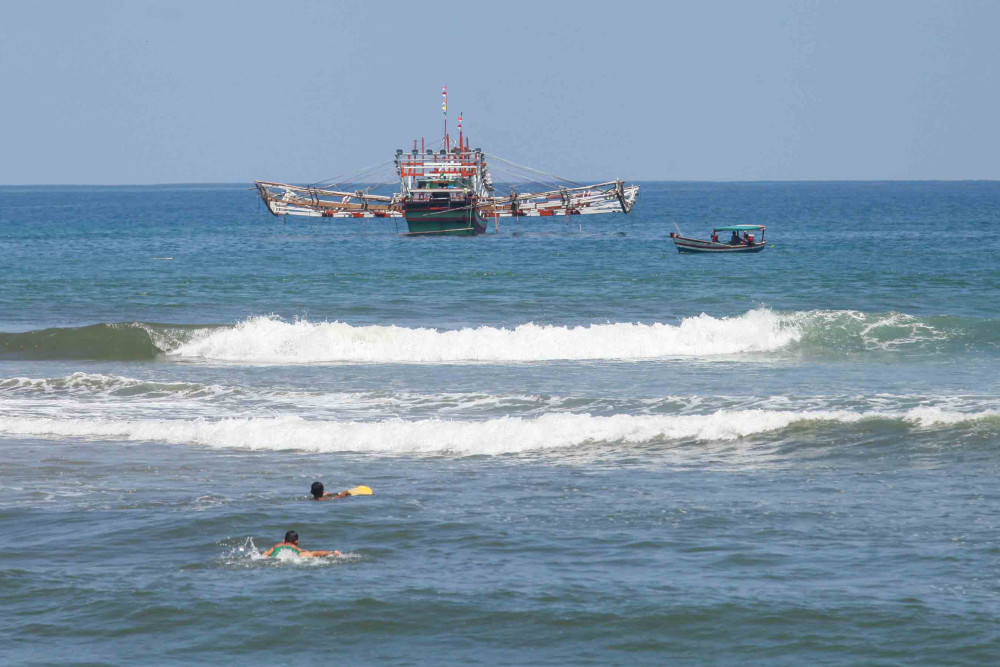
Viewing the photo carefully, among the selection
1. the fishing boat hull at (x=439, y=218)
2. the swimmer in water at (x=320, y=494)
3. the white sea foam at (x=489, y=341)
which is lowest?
the white sea foam at (x=489, y=341)

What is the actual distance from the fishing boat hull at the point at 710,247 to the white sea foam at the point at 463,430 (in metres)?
43.1

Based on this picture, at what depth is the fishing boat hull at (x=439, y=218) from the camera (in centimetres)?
8494

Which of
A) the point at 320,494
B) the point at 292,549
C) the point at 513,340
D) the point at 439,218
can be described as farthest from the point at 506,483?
the point at 439,218

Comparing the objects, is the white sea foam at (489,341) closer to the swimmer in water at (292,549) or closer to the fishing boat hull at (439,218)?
the swimmer in water at (292,549)

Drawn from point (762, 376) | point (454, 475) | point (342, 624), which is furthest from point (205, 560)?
point (762, 376)

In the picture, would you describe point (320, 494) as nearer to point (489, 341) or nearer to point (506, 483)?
point (506, 483)

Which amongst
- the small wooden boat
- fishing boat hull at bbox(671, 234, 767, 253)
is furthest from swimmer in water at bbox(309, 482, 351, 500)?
fishing boat hull at bbox(671, 234, 767, 253)

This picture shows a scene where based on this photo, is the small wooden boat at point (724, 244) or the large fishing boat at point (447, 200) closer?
the small wooden boat at point (724, 244)

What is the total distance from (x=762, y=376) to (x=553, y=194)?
202 ft

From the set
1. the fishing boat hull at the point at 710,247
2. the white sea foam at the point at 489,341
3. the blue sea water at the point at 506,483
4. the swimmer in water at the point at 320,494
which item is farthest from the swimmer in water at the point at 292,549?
the fishing boat hull at the point at 710,247

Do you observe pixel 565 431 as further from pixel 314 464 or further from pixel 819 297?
pixel 819 297

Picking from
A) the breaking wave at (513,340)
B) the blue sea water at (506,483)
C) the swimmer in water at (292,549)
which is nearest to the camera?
the blue sea water at (506,483)

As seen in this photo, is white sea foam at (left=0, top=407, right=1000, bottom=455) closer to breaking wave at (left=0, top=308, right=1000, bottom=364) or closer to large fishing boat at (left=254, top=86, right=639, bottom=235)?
breaking wave at (left=0, top=308, right=1000, bottom=364)

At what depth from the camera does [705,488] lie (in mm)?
16641
